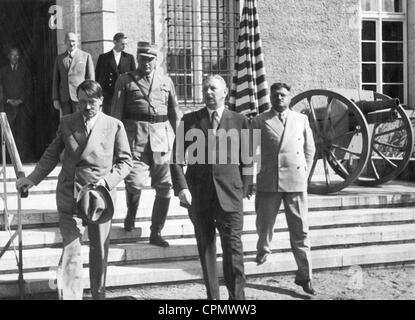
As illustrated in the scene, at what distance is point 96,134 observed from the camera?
19.4 ft

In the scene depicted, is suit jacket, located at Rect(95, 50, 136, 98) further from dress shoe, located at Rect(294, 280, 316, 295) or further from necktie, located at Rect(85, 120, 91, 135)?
dress shoe, located at Rect(294, 280, 316, 295)

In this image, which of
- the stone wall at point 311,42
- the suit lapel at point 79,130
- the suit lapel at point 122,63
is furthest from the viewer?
the stone wall at point 311,42

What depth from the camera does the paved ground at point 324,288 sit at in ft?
21.9

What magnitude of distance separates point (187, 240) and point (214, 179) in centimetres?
169

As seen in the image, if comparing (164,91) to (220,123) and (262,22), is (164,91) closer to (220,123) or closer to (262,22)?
(220,123)

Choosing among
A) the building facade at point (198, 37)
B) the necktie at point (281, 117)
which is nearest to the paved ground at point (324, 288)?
the necktie at point (281, 117)

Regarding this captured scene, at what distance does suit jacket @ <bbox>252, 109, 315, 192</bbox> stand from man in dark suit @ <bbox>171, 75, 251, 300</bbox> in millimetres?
1019

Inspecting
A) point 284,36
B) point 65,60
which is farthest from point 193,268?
point 284,36

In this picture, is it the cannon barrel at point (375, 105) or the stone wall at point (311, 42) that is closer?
the cannon barrel at point (375, 105)

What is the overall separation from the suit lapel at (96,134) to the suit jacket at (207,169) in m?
0.60

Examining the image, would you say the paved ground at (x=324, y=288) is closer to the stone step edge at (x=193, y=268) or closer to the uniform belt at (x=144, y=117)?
the stone step edge at (x=193, y=268)

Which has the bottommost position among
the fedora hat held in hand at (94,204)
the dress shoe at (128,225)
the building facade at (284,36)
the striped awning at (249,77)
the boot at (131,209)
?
the dress shoe at (128,225)

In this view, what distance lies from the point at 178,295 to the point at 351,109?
3799 millimetres
